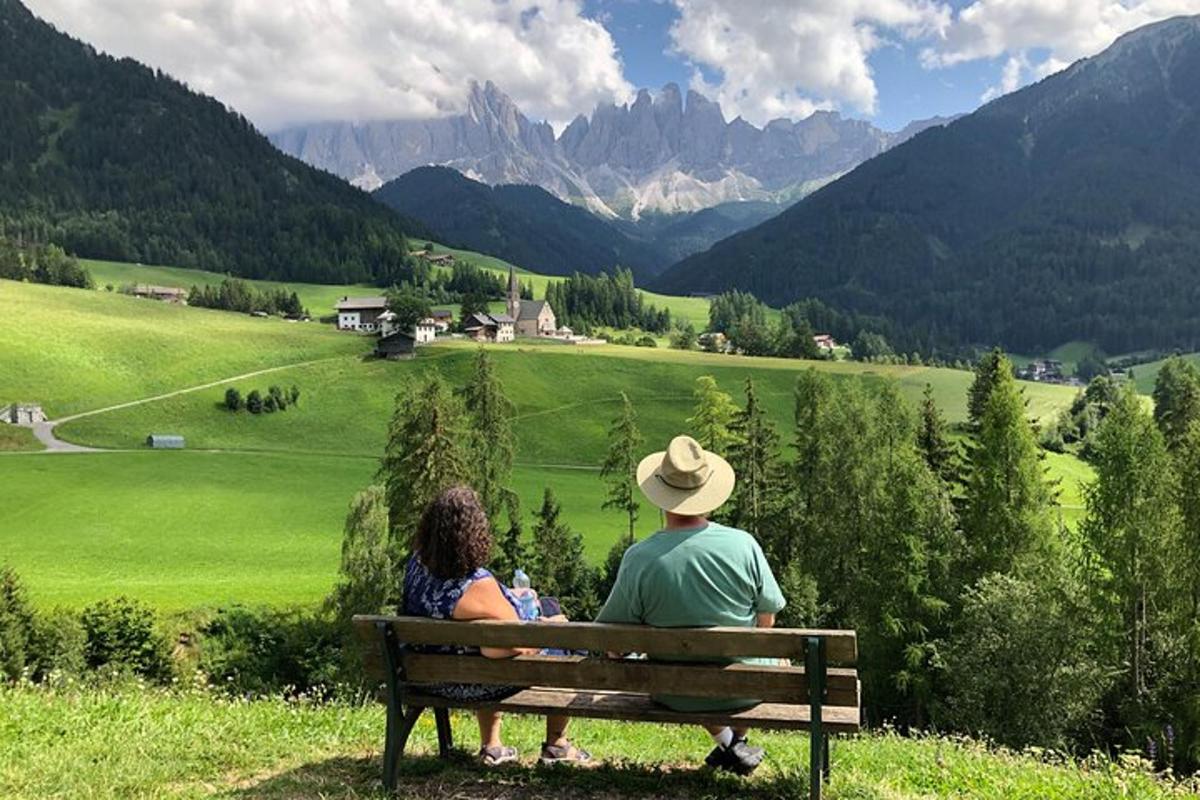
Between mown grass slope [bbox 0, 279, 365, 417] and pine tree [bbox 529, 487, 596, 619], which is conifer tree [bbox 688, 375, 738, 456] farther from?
mown grass slope [bbox 0, 279, 365, 417]

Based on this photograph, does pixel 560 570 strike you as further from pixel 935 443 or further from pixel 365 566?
pixel 935 443

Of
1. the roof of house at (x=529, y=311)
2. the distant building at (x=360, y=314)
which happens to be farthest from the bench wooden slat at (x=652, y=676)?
the roof of house at (x=529, y=311)

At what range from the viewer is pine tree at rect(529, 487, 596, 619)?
52.2 m

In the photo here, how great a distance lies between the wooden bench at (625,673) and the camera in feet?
23.1

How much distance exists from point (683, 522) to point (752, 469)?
44366mm

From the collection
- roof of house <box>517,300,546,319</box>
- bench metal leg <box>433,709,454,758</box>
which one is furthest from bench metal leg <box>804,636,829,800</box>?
roof of house <box>517,300,546,319</box>

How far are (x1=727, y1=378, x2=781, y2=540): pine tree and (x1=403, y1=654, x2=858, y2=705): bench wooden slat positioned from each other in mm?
43769

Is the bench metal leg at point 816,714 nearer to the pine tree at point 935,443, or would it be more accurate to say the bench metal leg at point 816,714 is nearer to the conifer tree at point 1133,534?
the conifer tree at point 1133,534

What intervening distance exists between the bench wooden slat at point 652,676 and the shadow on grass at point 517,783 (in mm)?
1044

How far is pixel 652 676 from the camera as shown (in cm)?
743

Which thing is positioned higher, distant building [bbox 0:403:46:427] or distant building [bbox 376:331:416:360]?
distant building [bbox 376:331:416:360]

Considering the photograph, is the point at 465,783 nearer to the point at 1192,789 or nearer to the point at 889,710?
the point at 1192,789

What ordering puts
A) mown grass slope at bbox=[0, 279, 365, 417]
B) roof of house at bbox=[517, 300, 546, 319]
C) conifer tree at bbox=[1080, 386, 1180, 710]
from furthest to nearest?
roof of house at bbox=[517, 300, 546, 319] → mown grass slope at bbox=[0, 279, 365, 417] → conifer tree at bbox=[1080, 386, 1180, 710]

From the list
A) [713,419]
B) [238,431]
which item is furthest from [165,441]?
[713,419]
